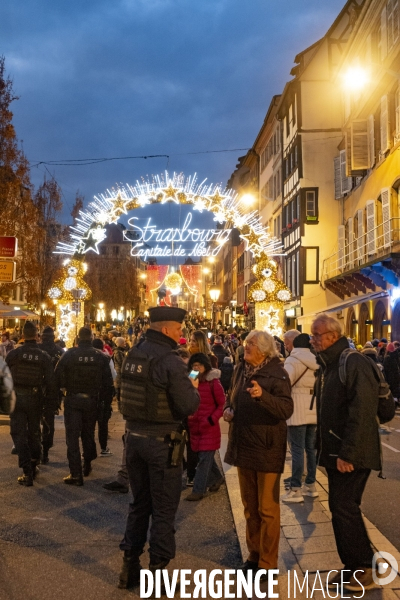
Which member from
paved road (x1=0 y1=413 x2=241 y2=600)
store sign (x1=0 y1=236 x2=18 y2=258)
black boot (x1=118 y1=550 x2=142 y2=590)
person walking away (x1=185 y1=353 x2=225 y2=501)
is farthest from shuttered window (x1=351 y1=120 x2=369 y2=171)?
black boot (x1=118 y1=550 x2=142 y2=590)

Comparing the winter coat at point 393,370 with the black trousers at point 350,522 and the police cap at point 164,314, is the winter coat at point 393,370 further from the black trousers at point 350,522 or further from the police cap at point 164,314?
the police cap at point 164,314

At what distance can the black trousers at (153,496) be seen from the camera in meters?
4.97

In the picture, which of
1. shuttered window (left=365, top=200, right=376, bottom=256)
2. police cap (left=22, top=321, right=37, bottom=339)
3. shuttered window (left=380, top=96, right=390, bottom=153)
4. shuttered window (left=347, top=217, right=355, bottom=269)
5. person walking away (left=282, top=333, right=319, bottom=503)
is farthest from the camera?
shuttered window (left=347, top=217, right=355, bottom=269)

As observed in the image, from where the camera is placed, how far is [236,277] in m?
71.6

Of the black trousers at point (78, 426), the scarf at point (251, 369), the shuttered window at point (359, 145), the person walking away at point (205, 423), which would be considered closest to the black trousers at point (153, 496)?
the scarf at point (251, 369)

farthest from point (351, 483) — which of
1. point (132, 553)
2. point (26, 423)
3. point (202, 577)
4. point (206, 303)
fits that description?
point (206, 303)

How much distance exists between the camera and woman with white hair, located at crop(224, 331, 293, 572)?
5.14 meters

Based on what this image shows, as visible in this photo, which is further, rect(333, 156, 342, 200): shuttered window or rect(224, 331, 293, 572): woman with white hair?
rect(333, 156, 342, 200): shuttered window

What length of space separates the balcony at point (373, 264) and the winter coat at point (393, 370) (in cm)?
477

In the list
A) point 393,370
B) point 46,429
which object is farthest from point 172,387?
point 393,370

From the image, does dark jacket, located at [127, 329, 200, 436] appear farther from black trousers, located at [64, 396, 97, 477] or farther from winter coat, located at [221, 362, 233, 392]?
winter coat, located at [221, 362, 233, 392]

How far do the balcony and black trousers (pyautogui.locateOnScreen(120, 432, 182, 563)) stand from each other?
54.3 feet

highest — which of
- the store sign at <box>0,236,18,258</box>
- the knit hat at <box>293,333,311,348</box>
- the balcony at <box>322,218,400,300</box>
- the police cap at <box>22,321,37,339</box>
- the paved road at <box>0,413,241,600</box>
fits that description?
the balcony at <box>322,218,400,300</box>

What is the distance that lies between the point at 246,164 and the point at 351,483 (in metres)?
58.7
